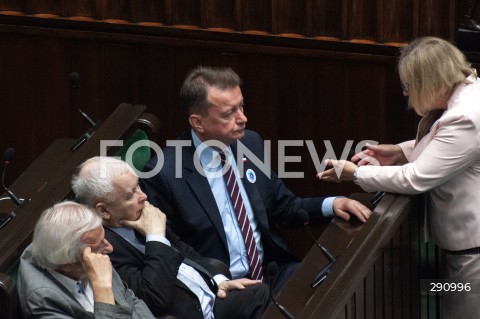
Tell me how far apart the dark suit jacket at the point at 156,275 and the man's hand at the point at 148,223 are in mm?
56

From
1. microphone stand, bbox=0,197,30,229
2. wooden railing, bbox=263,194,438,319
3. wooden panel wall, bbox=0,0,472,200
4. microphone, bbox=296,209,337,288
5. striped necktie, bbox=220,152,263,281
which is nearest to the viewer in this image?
wooden railing, bbox=263,194,438,319

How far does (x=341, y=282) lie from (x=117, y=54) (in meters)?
2.26

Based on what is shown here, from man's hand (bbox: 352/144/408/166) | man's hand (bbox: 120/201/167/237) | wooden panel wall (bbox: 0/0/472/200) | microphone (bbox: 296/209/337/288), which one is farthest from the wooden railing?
wooden panel wall (bbox: 0/0/472/200)

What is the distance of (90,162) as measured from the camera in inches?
155

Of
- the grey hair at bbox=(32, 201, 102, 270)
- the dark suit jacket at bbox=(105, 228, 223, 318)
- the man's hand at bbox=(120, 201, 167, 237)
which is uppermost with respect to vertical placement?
the grey hair at bbox=(32, 201, 102, 270)

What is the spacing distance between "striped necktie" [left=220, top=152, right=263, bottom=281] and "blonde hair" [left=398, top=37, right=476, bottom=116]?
2.64 feet

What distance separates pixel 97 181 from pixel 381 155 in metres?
1.02

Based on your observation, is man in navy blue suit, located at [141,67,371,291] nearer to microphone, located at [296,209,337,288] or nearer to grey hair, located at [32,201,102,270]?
microphone, located at [296,209,337,288]

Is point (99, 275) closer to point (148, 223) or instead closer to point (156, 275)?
point (156, 275)

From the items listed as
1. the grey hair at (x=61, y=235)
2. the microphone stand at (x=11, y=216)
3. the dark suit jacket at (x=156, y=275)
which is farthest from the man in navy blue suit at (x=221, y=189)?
the grey hair at (x=61, y=235)

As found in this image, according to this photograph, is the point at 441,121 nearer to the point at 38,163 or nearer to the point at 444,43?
the point at 444,43

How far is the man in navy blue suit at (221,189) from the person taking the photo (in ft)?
14.2

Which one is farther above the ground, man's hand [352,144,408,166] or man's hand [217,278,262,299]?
man's hand [352,144,408,166]

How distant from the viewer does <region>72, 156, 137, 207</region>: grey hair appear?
3.89m
